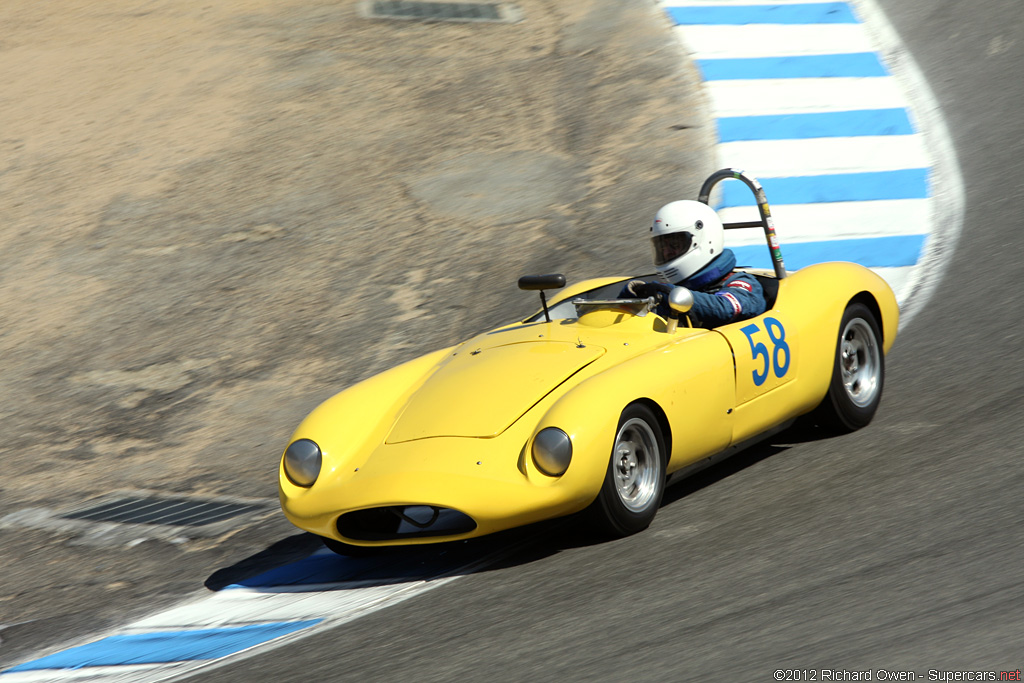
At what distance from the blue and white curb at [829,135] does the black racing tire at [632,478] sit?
A: 3436 millimetres

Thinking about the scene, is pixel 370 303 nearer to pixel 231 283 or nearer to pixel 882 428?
pixel 231 283

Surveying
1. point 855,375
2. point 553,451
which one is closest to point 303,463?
point 553,451

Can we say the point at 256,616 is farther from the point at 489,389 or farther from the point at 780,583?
the point at 780,583

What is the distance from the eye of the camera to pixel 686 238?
5.84 m

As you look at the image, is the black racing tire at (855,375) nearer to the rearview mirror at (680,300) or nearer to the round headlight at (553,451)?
the rearview mirror at (680,300)

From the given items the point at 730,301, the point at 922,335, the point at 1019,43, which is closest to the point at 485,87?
the point at 1019,43

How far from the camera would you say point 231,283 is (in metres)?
9.43

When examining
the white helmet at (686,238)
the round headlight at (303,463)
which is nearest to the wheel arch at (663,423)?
the white helmet at (686,238)

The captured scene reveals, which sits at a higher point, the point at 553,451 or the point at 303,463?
the point at 553,451

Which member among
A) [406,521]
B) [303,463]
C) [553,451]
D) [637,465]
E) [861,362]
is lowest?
[861,362]

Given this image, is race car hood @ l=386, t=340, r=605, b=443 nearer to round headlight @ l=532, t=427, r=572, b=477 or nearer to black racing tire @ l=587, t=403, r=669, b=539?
round headlight @ l=532, t=427, r=572, b=477

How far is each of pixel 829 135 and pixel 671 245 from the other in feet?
18.2

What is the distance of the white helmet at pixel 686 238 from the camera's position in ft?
19.2

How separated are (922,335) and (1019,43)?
6.16 m
